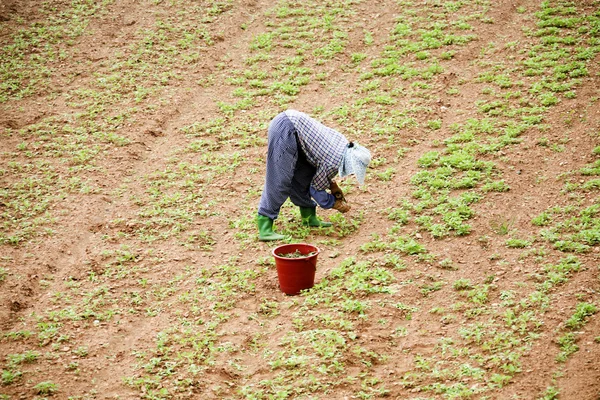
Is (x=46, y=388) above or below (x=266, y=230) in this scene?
below

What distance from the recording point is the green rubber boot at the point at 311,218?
6.46 meters

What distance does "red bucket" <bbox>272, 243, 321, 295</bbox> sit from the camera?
519 cm

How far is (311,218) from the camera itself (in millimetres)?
6484

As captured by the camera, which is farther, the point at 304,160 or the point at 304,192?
the point at 304,192

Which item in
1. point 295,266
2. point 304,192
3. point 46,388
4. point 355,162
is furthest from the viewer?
point 304,192

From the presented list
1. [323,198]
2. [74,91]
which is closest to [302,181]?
[323,198]

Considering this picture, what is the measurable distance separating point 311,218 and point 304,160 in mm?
676

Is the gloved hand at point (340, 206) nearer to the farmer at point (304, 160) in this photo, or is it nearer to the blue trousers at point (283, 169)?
the farmer at point (304, 160)

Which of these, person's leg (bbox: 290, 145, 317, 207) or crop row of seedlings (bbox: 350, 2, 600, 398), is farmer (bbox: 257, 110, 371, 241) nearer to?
person's leg (bbox: 290, 145, 317, 207)

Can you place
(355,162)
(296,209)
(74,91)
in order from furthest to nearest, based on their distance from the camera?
(74,91) < (296,209) < (355,162)

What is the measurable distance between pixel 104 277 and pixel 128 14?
27.2ft

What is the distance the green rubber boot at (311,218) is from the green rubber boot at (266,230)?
357 millimetres

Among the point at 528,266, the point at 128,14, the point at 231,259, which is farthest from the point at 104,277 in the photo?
the point at 128,14

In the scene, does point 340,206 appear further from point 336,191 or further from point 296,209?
point 296,209
